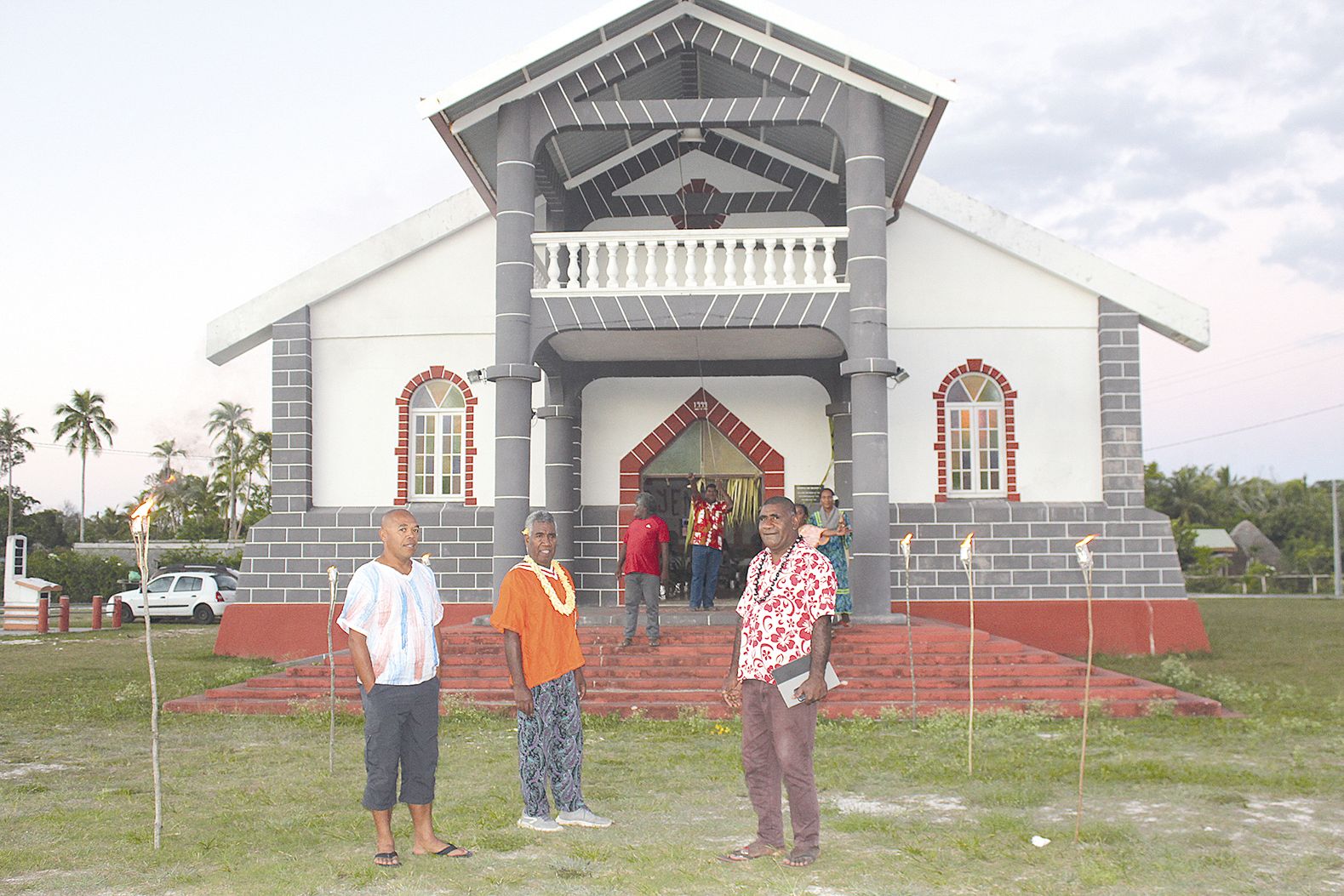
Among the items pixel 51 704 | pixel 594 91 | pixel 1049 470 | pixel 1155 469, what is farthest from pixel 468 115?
pixel 1155 469

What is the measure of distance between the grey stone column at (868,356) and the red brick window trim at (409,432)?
5554 millimetres

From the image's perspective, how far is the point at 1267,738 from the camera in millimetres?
9133

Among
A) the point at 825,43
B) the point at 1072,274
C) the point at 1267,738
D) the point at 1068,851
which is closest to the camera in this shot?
the point at 1068,851

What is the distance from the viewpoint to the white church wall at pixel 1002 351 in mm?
15727

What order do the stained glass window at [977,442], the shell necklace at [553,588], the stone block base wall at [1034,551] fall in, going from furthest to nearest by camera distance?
the stained glass window at [977,442] < the stone block base wall at [1034,551] < the shell necklace at [553,588]

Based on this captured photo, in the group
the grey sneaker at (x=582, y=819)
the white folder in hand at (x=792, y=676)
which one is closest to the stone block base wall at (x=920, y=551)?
the grey sneaker at (x=582, y=819)

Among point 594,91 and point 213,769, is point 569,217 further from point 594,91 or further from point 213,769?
point 213,769

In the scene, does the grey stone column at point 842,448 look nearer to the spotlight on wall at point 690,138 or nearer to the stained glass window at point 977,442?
the stained glass window at point 977,442

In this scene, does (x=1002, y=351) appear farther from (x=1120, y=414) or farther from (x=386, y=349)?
(x=386, y=349)

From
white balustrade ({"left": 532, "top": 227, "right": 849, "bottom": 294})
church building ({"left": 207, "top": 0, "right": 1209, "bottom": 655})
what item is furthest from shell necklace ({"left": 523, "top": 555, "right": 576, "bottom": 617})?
church building ({"left": 207, "top": 0, "right": 1209, "bottom": 655})

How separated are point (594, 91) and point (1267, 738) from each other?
9.27m

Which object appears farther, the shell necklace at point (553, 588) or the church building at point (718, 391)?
the church building at point (718, 391)

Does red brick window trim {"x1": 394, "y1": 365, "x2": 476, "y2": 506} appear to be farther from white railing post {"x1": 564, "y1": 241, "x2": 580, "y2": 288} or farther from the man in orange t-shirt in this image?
the man in orange t-shirt

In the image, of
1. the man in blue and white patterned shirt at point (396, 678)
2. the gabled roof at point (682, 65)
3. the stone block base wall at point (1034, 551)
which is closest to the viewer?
the man in blue and white patterned shirt at point (396, 678)
